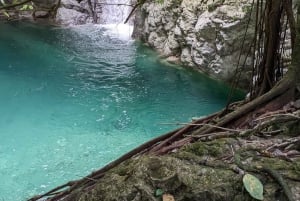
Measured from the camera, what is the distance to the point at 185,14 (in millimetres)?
11562

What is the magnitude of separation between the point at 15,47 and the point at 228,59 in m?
6.68

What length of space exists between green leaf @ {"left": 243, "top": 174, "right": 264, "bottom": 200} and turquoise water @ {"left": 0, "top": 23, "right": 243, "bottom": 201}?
479 cm

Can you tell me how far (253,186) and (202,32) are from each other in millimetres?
9309

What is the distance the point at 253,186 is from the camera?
166cm

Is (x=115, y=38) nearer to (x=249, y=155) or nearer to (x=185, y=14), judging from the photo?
(x=185, y=14)

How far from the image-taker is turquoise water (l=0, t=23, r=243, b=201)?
22.2ft

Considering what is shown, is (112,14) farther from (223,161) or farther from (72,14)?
(223,161)

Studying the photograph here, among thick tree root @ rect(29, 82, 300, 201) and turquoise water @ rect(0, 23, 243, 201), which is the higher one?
thick tree root @ rect(29, 82, 300, 201)

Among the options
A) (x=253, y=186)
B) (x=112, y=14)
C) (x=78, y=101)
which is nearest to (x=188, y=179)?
(x=253, y=186)

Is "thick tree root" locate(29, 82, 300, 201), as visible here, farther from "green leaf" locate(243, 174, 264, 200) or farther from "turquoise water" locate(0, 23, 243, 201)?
"turquoise water" locate(0, 23, 243, 201)

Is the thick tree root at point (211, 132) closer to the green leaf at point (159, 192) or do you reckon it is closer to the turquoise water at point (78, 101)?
the green leaf at point (159, 192)

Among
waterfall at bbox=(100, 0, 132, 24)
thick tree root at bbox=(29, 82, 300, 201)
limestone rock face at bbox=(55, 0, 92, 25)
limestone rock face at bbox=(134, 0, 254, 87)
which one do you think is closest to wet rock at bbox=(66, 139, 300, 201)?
thick tree root at bbox=(29, 82, 300, 201)

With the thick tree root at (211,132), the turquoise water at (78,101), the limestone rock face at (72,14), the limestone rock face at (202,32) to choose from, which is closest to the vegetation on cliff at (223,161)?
the thick tree root at (211,132)

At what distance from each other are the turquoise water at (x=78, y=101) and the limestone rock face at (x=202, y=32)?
0.43 meters
